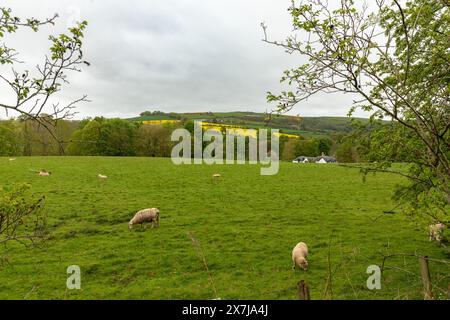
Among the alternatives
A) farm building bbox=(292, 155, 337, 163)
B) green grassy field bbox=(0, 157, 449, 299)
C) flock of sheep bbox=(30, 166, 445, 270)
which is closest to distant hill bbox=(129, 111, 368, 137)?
green grassy field bbox=(0, 157, 449, 299)

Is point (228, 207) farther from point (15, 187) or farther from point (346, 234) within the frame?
point (15, 187)

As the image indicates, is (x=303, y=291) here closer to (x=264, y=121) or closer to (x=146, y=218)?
(x=264, y=121)

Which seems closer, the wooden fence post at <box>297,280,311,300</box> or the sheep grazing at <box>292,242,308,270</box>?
the wooden fence post at <box>297,280,311,300</box>

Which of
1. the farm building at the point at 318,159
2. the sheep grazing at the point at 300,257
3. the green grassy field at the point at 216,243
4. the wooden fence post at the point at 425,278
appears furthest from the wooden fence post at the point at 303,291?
the farm building at the point at 318,159

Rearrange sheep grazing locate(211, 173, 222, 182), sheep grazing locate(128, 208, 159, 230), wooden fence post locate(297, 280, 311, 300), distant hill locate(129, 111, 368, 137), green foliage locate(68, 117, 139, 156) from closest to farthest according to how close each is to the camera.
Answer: wooden fence post locate(297, 280, 311, 300) < distant hill locate(129, 111, 368, 137) < sheep grazing locate(128, 208, 159, 230) < sheep grazing locate(211, 173, 222, 182) < green foliage locate(68, 117, 139, 156)

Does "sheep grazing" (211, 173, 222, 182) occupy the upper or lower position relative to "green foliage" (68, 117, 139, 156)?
lower

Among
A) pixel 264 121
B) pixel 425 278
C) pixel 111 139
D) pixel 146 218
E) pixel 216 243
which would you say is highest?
pixel 111 139

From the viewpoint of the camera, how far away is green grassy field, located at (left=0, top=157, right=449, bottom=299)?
39.2 feet

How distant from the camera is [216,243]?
55.6 feet

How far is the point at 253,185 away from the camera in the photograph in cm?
3491

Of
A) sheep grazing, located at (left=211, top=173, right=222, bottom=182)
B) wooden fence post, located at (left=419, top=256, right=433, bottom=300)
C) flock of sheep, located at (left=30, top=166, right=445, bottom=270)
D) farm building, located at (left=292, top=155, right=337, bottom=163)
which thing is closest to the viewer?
wooden fence post, located at (left=419, top=256, right=433, bottom=300)

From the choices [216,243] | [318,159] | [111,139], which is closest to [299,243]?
[216,243]

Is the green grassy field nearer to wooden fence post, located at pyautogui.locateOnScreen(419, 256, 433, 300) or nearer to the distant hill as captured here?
wooden fence post, located at pyautogui.locateOnScreen(419, 256, 433, 300)
